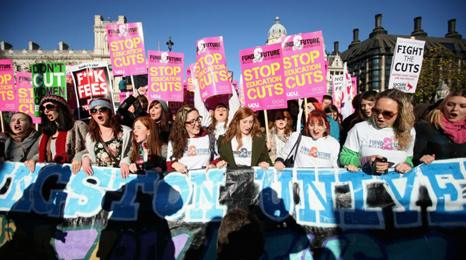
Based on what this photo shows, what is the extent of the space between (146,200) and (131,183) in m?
0.28

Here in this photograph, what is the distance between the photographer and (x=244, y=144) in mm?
3537

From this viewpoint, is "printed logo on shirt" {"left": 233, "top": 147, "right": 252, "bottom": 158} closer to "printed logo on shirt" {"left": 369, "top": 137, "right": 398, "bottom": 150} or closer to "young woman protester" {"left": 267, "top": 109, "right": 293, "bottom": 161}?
"young woman protester" {"left": 267, "top": 109, "right": 293, "bottom": 161}

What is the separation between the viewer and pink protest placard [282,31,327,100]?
453 cm

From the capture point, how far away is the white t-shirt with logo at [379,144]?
113 inches

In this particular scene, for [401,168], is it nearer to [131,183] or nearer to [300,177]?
[300,177]

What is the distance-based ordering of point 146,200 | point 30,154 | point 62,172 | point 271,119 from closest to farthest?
point 146,200
point 62,172
point 30,154
point 271,119

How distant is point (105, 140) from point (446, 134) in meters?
4.02

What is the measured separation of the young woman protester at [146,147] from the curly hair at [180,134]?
22 centimetres

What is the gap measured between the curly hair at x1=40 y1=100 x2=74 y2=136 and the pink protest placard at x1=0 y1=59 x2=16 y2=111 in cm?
343

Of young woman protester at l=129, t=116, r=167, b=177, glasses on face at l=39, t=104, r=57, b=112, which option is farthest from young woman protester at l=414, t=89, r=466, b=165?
glasses on face at l=39, t=104, r=57, b=112

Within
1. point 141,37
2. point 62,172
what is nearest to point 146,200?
point 62,172

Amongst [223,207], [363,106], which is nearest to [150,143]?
[223,207]

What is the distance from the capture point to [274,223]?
2.84 meters

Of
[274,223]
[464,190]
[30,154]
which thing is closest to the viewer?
[464,190]
